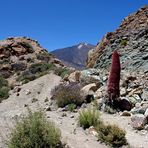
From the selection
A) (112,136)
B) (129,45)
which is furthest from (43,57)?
(112,136)

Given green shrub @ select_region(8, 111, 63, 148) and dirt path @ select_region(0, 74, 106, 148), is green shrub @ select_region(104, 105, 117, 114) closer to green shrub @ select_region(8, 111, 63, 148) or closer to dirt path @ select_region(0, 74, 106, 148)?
dirt path @ select_region(0, 74, 106, 148)

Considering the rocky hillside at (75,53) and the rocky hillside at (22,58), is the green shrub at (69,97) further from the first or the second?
the rocky hillside at (75,53)

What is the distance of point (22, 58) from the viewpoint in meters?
36.3

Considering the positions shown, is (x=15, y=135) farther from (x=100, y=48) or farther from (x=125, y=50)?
(x=100, y=48)

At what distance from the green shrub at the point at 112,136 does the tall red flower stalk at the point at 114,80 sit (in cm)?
379

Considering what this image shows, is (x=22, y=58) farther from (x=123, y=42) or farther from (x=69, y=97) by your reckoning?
(x=69, y=97)

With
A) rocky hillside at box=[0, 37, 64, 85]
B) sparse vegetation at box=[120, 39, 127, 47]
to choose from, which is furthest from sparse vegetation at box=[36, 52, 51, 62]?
sparse vegetation at box=[120, 39, 127, 47]

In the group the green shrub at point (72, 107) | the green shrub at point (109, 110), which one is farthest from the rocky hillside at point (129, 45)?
the green shrub at point (72, 107)

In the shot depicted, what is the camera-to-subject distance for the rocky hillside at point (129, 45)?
57.5ft

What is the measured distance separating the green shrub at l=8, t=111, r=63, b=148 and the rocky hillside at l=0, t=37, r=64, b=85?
2099 cm

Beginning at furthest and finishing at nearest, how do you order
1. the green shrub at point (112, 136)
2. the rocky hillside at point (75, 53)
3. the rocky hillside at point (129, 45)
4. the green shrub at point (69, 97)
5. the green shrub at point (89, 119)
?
the rocky hillside at point (75, 53) → the rocky hillside at point (129, 45) → the green shrub at point (69, 97) → the green shrub at point (89, 119) → the green shrub at point (112, 136)

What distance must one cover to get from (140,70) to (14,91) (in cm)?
939

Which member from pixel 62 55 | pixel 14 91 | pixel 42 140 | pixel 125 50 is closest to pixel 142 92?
pixel 125 50

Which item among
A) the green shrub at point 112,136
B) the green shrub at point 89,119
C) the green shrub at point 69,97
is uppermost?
the green shrub at point 69,97
